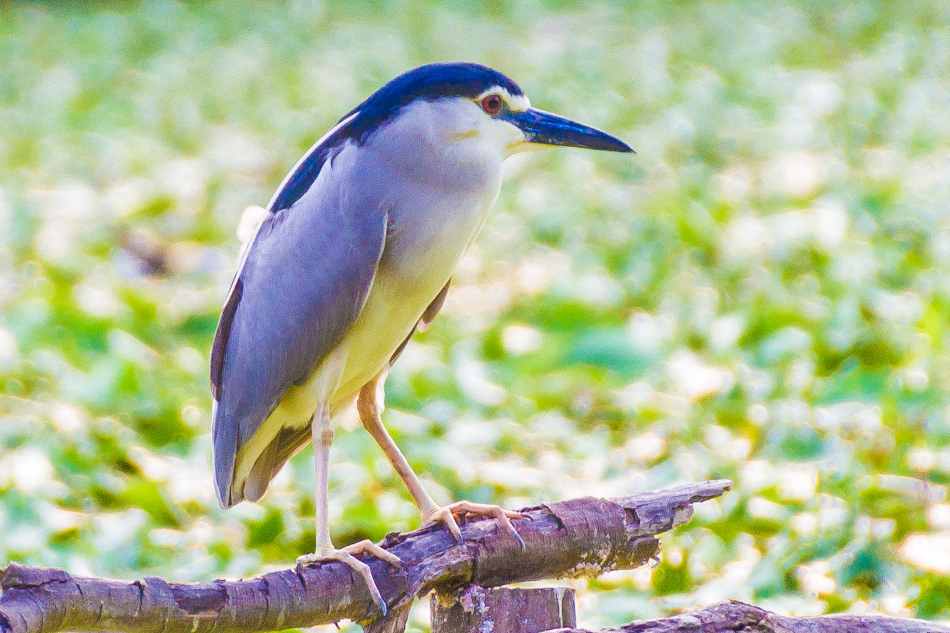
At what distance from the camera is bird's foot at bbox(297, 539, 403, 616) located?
239 centimetres

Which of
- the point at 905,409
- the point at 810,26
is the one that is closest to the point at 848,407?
the point at 905,409

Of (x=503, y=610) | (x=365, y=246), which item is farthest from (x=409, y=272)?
(x=503, y=610)

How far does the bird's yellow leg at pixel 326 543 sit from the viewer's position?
2.40 meters

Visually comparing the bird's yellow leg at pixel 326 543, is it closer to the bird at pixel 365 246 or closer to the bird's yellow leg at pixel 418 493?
the bird at pixel 365 246

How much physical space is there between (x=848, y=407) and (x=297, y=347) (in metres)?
2.40

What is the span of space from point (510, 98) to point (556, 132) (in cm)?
15

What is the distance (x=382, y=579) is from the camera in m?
2.42

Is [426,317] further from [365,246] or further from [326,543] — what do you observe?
[326,543]

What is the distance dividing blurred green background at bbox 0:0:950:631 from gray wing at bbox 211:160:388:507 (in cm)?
83

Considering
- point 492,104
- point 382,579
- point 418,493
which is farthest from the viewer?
point 418,493

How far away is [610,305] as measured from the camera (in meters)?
5.65

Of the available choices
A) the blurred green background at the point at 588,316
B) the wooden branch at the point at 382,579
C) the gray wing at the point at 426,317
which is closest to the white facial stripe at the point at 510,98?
the gray wing at the point at 426,317

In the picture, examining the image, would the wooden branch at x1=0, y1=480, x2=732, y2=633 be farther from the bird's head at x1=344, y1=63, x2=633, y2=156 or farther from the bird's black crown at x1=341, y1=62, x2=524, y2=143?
the bird's black crown at x1=341, y1=62, x2=524, y2=143

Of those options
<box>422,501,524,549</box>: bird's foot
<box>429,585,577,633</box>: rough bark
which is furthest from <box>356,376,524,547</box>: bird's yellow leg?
<box>429,585,577,633</box>: rough bark
